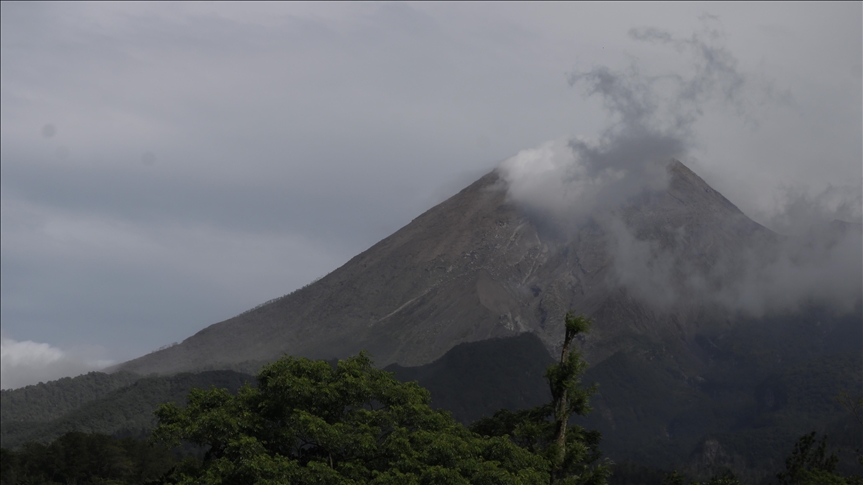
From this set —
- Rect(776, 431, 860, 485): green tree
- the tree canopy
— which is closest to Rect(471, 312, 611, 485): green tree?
the tree canopy

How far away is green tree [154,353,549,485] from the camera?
2900 cm

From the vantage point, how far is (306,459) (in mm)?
31672

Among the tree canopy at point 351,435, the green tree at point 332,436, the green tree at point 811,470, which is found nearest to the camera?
the green tree at point 332,436

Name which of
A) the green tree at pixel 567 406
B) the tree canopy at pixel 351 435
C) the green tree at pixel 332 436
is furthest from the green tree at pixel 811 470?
the green tree at pixel 332 436

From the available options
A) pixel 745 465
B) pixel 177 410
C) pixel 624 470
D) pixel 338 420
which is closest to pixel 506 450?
pixel 338 420

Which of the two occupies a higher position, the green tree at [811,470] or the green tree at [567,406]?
the green tree at [567,406]

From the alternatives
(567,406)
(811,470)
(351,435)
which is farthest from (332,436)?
(811,470)

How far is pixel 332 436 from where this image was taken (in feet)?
99.9

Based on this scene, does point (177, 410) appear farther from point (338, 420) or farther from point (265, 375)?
point (338, 420)

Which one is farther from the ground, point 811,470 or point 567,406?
point 567,406

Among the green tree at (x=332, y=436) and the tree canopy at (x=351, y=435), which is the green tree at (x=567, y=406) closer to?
the tree canopy at (x=351, y=435)

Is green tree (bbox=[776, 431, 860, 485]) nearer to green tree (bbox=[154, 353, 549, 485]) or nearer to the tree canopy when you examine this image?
the tree canopy

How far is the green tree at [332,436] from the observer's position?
95.1 ft

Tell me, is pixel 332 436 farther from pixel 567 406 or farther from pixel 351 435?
pixel 567 406
